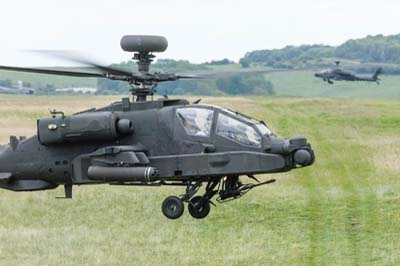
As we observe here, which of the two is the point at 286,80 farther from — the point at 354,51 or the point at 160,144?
the point at 160,144

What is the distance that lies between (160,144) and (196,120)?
83 centimetres

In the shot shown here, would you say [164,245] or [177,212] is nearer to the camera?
[177,212]

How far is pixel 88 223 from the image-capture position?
3128cm

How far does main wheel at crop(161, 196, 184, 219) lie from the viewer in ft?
65.5

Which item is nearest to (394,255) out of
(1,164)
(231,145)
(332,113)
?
(231,145)

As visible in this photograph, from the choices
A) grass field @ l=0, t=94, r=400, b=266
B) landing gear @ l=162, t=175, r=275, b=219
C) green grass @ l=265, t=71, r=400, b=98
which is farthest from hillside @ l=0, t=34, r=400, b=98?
landing gear @ l=162, t=175, r=275, b=219

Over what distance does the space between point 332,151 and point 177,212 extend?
1227 inches

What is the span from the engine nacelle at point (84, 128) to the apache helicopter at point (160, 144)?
0.02 meters

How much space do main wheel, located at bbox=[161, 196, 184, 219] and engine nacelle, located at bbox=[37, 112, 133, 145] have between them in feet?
5.07

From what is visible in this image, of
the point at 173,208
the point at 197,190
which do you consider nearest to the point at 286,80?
the point at 197,190

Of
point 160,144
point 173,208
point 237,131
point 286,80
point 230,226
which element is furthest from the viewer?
point 286,80

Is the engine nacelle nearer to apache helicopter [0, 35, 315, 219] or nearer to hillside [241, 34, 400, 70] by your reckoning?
apache helicopter [0, 35, 315, 219]

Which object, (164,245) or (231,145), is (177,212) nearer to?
(231,145)

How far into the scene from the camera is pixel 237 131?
19844 mm
